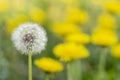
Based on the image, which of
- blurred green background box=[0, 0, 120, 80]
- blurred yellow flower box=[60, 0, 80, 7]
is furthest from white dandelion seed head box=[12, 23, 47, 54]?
blurred yellow flower box=[60, 0, 80, 7]

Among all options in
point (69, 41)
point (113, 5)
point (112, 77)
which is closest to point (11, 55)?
point (69, 41)

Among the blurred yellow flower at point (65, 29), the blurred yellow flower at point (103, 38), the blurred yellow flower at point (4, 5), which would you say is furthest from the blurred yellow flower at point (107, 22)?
the blurred yellow flower at point (4, 5)

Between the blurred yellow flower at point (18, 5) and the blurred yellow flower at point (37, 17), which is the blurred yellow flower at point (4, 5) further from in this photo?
the blurred yellow flower at point (37, 17)

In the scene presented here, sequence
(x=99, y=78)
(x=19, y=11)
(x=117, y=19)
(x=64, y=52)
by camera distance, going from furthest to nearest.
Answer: (x=117, y=19)
(x=19, y=11)
(x=99, y=78)
(x=64, y=52)

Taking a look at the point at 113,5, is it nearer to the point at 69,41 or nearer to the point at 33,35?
the point at 69,41

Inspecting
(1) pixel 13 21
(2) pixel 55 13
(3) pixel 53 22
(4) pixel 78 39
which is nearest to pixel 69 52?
(4) pixel 78 39

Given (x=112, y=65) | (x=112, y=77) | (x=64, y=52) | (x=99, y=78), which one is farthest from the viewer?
(x=112, y=65)

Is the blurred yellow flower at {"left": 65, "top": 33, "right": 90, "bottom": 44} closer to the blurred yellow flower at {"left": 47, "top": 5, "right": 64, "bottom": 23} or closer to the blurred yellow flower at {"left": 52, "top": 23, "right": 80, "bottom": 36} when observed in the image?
the blurred yellow flower at {"left": 52, "top": 23, "right": 80, "bottom": 36}
